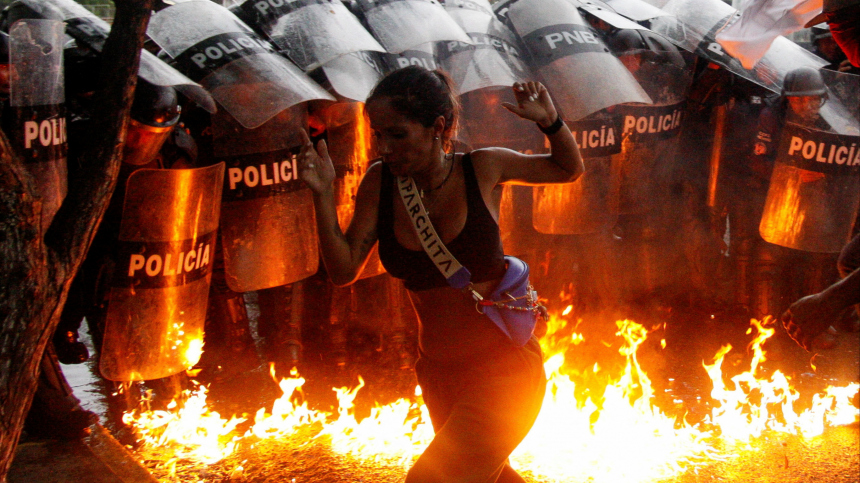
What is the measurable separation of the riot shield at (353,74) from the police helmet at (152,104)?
2.82 ft

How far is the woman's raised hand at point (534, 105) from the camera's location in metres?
2.18

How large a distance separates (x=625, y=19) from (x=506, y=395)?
3440 mm

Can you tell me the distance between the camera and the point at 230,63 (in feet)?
11.7

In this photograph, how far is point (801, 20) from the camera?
15.2 ft

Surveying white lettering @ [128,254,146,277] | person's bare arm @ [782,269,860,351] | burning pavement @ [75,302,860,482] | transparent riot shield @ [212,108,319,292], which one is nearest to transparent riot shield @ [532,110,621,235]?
burning pavement @ [75,302,860,482]

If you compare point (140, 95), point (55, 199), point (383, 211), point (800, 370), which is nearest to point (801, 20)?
point (800, 370)

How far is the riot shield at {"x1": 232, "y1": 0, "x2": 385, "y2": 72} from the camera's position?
150 inches

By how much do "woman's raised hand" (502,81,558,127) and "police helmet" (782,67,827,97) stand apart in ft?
9.43

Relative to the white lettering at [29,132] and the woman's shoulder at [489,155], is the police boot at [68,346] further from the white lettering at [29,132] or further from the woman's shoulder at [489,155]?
the woman's shoulder at [489,155]

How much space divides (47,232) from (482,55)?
2629mm

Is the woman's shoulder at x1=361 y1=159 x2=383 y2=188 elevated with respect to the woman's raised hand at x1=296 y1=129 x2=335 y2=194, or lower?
lower

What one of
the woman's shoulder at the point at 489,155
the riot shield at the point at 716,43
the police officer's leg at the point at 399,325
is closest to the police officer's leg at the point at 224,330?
the police officer's leg at the point at 399,325

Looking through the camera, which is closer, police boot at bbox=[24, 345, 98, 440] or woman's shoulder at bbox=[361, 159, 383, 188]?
woman's shoulder at bbox=[361, 159, 383, 188]

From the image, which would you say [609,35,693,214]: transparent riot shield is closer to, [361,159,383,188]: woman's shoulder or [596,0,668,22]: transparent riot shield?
[596,0,668,22]: transparent riot shield
